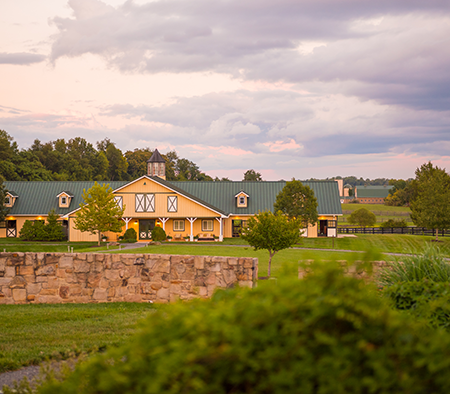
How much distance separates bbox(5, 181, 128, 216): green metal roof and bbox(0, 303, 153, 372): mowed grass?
3641 cm

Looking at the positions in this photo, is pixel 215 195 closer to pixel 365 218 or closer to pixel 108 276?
pixel 365 218

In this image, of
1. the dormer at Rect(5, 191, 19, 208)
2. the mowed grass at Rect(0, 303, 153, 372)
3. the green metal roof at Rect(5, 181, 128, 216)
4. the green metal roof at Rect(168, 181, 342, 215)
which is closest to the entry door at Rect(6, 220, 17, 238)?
the green metal roof at Rect(5, 181, 128, 216)

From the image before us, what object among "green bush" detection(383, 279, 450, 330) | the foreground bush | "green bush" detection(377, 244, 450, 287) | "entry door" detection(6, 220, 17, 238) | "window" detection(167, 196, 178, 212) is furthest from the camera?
"entry door" detection(6, 220, 17, 238)

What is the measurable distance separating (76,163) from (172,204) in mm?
41651

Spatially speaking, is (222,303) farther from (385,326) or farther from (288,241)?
(288,241)

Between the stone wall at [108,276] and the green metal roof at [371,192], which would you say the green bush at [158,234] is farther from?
the green metal roof at [371,192]

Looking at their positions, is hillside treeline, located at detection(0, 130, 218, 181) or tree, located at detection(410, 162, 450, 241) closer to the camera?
tree, located at detection(410, 162, 450, 241)

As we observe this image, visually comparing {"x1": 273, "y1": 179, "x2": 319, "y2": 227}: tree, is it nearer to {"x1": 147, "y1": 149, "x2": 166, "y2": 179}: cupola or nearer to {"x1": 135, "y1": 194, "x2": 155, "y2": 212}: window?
{"x1": 135, "y1": 194, "x2": 155, "y2": 212}: window

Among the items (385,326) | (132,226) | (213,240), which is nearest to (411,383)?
(385,326)

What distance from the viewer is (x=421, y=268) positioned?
21.4 ft

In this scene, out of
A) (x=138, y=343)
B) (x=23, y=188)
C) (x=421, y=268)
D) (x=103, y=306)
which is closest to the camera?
(x=138, y=343)

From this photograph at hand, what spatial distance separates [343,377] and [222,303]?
0.92 metres

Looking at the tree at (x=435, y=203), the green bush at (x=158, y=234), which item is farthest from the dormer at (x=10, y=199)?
→ the tree at (x=435, y=203)

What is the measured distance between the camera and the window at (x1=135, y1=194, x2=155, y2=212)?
1574 inches
